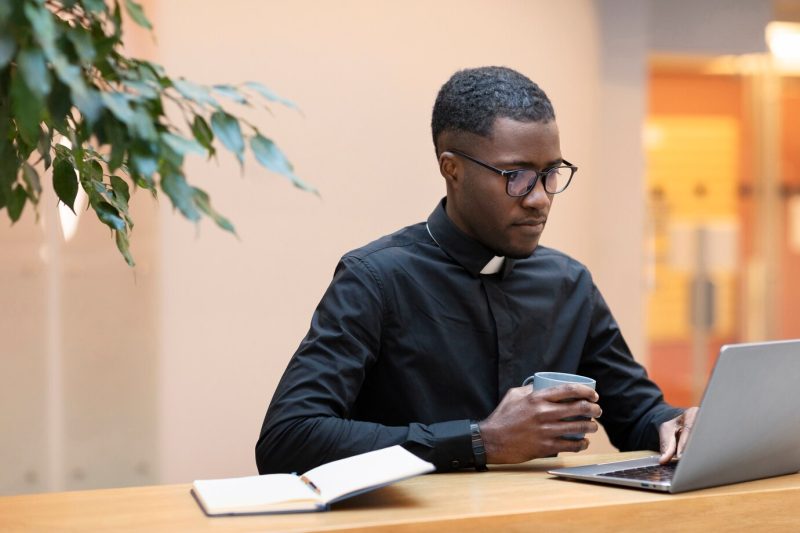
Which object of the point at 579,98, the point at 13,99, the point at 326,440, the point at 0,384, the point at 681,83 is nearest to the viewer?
the point at 13,99

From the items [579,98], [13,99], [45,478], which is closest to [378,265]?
[13,99]

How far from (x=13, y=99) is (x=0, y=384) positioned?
8.98ft

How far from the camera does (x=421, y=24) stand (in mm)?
4230

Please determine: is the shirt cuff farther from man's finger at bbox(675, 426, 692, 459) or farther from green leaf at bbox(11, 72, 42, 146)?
green leaf at bbox(11, 72, 42, 146)

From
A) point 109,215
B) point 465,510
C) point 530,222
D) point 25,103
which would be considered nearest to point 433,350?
point 530,222

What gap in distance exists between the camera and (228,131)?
1358 mm

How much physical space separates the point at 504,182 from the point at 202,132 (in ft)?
2.66

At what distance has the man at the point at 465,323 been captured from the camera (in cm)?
196

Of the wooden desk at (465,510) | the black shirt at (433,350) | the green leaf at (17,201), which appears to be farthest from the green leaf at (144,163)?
the black shirt at (433,350)

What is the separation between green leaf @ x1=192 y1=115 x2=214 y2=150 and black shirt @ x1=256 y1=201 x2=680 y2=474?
651 millimetres

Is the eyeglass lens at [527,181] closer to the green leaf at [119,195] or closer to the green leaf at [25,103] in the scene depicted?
the green leaf at [119,195]

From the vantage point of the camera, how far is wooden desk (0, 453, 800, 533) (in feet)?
4.82

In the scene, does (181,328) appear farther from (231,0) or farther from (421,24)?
(421,24)

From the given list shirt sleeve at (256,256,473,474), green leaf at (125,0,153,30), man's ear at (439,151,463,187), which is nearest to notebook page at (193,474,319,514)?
shirt sleeve at (256,256,473,474)
